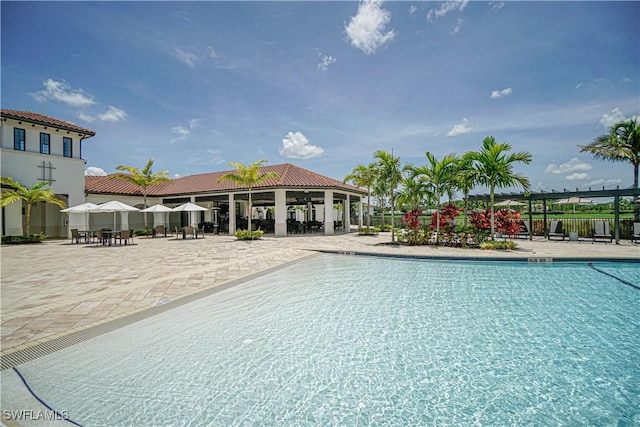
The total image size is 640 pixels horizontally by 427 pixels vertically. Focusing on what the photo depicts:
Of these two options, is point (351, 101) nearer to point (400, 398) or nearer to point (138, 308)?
point (138, 308)

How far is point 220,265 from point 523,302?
8.18m

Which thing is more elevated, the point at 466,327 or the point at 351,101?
the point at 351,101

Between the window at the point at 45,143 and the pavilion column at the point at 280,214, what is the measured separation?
50.5 feet

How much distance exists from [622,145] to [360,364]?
23355 millimetres

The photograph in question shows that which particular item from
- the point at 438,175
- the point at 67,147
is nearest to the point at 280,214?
the point at 438,175

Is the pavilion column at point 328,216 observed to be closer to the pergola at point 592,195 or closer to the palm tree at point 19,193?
the pergola at point 592,195

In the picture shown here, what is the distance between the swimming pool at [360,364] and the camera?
2.75 m

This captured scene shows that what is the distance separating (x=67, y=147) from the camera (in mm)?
20031

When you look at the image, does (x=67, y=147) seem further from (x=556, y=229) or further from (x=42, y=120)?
(x=556, y=229)

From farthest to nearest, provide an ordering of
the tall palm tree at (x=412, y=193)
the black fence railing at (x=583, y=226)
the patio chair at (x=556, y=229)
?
the patio chair at (x=556, y=229)
the black fence railing at (x=583, y=226)
the tall palm tree at (x=412, y=193)

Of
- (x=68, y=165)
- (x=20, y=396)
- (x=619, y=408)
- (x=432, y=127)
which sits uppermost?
(x=432, y=127)

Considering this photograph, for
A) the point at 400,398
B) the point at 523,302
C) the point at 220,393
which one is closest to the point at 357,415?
the point at 400,398

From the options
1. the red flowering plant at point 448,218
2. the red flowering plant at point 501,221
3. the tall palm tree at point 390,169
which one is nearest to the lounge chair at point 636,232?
the red flowering plant at point 501,221

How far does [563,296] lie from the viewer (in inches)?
251
